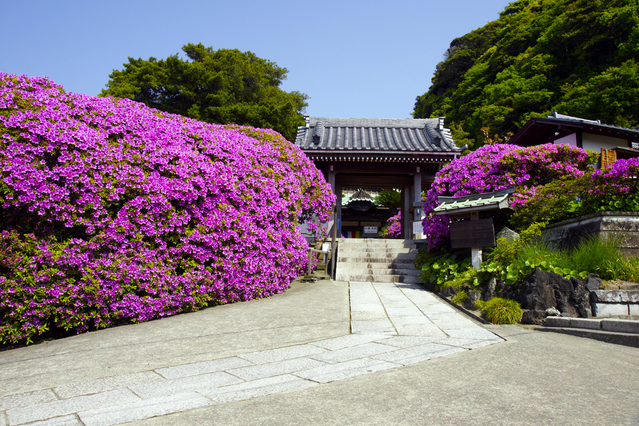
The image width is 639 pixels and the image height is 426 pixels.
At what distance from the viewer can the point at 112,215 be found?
526cm

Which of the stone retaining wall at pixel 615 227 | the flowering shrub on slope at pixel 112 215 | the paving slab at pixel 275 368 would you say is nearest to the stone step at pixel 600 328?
the stone retaining wall at pixel 615 227

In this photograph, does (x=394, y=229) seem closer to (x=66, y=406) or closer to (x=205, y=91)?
(x=205, y=91)

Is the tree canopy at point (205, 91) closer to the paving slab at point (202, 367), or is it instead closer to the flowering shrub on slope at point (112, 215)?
the flowering shrub on slope at point (112, 215)

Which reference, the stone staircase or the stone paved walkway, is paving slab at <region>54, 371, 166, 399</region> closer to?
the stone paved walkway

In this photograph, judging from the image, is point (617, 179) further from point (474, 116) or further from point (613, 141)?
point (474, 116)

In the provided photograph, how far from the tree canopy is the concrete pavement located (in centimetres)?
2280

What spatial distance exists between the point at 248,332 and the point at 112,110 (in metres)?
3.65

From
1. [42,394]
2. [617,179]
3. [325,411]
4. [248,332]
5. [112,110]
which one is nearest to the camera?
[325,411]

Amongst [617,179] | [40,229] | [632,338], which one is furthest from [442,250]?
[40,229]

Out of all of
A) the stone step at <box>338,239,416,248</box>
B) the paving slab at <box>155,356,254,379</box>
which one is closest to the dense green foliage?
the stone step at <box>338,239,416,248</box>

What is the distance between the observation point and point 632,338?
427 cm

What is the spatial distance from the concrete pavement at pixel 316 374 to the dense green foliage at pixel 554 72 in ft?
61.6

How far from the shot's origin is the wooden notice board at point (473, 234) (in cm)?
719

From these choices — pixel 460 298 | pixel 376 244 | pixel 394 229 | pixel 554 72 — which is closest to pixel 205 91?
pixel 394 229
